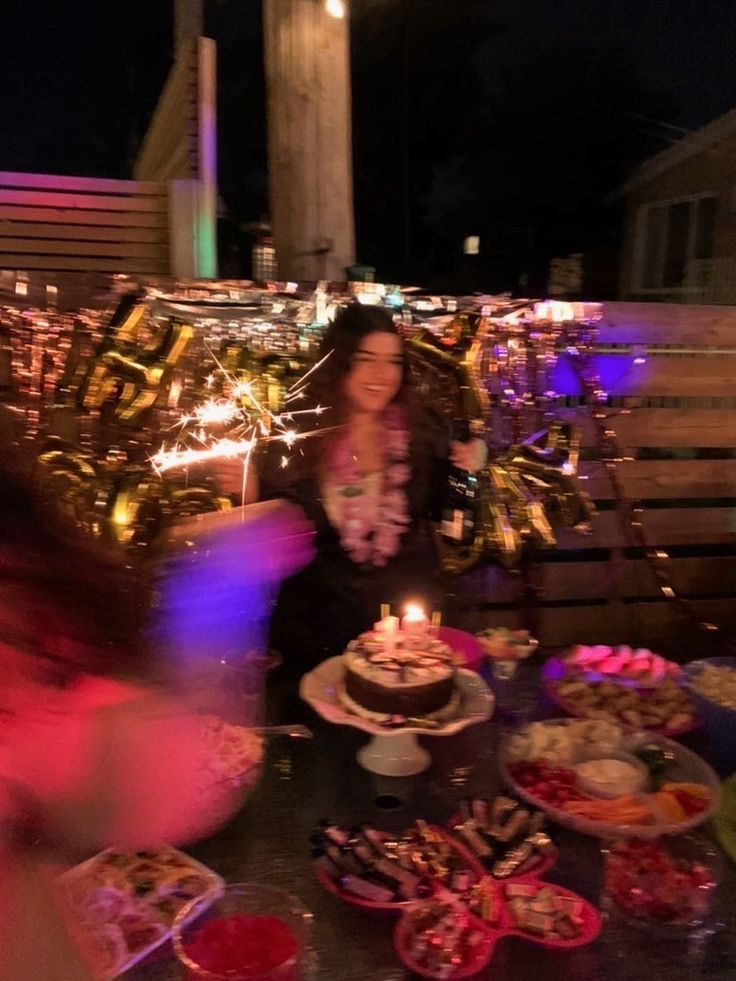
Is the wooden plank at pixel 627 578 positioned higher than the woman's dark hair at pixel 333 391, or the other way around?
the woman's dark hair at pixel 333 391

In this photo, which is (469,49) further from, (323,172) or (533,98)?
(323,172)

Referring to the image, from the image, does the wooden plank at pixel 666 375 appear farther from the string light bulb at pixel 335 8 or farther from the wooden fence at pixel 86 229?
the wooden fence at pixel 86 229

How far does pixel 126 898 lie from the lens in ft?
4.08

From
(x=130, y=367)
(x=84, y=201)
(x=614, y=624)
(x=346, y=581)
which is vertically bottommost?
(x=614, y=624)

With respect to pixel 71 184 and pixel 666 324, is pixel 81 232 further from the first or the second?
pixel 666 324

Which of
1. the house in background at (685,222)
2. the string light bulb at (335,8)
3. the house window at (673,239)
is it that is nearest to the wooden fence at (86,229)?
the string light bulb at (335,8)

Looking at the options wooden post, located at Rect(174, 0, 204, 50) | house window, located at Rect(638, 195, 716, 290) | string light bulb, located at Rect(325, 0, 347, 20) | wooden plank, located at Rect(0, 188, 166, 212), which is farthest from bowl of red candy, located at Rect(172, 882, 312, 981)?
house window, located at Rect(638, 195, 716, 290)

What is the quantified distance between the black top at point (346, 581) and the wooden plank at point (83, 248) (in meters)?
2.48

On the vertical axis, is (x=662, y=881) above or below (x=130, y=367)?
below

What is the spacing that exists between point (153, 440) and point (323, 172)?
144 centimetres

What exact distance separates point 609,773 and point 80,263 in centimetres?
373

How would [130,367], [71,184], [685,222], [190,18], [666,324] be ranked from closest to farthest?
[130,367]
[666,324]
[71,184]
[190,18]
[685,222]

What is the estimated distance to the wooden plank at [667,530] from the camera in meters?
3.87

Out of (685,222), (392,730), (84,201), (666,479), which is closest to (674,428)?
(666,479)
